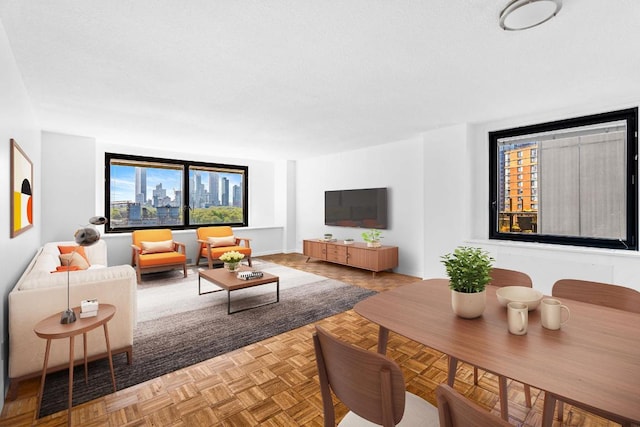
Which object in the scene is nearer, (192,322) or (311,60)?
A: (311,60)

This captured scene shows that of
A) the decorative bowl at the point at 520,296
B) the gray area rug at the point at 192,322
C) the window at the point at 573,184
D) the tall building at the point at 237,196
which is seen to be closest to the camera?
the decorative bowl at the point at 520,296

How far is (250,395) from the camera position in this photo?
1.98 meters

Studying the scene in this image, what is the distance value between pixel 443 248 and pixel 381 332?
344cm

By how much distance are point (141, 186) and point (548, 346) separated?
22.1 feet

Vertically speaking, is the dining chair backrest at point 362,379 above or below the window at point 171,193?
below

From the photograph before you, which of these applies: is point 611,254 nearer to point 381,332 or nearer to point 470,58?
point 470,58

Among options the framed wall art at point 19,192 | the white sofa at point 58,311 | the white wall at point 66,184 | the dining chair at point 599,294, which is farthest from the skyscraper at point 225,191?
the dining chair at point 599,294

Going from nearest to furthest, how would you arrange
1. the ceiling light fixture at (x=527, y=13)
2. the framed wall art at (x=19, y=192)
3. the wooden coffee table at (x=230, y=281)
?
the ceiling light fixture at (x=527, y=13) < the framed wall art at (x=19, y=192) < the wooden coffee table at (x=230, y=281)

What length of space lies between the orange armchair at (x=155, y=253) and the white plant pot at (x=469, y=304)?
188 inches

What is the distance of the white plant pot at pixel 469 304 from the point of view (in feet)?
4.28

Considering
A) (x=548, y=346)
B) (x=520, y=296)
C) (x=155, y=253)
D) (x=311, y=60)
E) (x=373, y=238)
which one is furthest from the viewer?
(x=373, y=238)

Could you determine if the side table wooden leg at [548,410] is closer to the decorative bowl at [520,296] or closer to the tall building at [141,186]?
the decorative bowl at [520,296]

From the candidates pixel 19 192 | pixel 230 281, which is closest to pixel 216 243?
pixel 230 281

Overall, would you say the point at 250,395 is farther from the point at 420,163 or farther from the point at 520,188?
the point at 420,163
